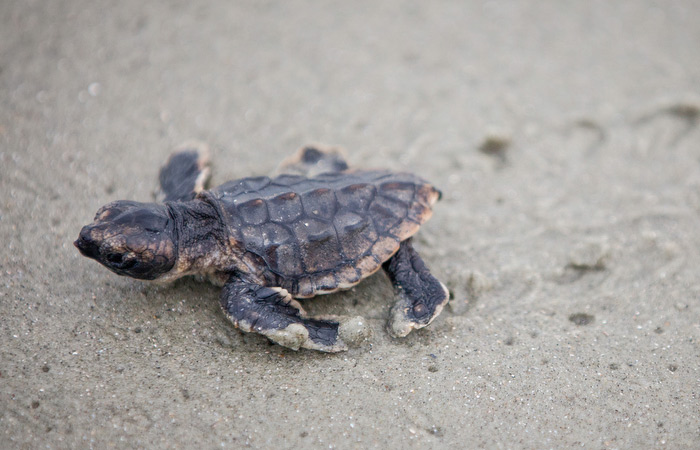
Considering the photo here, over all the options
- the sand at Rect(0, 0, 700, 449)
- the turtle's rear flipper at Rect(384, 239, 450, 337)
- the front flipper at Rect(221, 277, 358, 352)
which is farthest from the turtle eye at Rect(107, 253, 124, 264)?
the turtle's rear flipper at Rect(384, 239, 450, 337)

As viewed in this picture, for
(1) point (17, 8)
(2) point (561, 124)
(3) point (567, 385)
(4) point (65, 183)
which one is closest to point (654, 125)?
(2) point (561, 124)

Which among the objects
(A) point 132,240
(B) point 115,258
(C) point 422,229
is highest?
(A) point 132,240

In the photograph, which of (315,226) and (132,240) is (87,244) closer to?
(132,240)

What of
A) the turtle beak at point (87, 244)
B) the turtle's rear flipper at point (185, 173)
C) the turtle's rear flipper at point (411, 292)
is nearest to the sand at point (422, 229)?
the turtle's rear flipper at point (411, 292)

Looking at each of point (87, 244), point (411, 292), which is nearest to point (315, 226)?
point (411, 292)

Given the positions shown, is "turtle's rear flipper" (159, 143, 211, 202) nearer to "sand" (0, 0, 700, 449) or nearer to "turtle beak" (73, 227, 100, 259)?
"sand" (0, 0, 700, 449)

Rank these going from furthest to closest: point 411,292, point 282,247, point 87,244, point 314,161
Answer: point 314,161 < point 411,292 < point 282,247 < point 87,244
